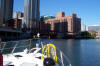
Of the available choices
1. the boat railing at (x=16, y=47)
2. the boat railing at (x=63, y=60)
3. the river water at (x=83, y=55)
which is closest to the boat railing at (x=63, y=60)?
the boat railing at (x=63, y=60)

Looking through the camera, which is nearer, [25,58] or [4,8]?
[25,58]

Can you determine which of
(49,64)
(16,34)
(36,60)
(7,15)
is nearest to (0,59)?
(49,64)

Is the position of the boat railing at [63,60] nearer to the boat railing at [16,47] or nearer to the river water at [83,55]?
the river water at [83,55]

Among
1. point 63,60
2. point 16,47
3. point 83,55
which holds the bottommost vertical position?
point 83,55

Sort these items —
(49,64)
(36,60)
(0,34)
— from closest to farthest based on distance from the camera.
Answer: (49,64) < (36,60) < (0,34)

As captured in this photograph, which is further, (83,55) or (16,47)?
(83,55)

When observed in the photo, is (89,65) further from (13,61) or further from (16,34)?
(16,34)

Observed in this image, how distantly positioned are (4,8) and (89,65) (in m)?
202

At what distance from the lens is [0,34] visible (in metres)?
93.4

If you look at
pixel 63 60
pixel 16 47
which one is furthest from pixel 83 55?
pixel 16 47

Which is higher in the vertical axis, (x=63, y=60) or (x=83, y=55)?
(x=63, y=60)

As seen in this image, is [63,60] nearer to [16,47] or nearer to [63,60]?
[63,60]

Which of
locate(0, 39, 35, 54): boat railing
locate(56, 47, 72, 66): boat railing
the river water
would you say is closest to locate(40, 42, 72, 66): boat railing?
locate(56, 47, 72, 66): boat railing

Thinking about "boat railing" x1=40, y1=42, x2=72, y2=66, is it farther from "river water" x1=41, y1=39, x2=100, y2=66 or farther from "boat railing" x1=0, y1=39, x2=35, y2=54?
"boat railing" x1=0, y1=39, x2=35, y2=54
